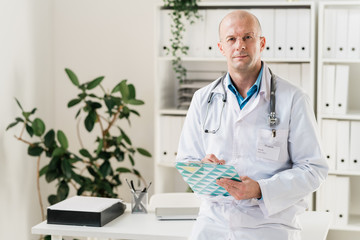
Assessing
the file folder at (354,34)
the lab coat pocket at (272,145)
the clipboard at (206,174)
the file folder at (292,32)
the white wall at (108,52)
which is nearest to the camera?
the clipboard at (206,174)

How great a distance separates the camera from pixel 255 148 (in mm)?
2564

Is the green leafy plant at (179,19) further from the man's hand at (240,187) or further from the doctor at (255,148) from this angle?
the man's hand at (240,187)

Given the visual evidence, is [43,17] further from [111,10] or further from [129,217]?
[129,217]

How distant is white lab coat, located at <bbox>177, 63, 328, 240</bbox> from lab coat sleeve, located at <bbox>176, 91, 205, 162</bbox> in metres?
0.12

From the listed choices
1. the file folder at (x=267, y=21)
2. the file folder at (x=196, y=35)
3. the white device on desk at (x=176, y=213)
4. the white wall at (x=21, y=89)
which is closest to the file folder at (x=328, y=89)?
the file folder at (x=267, y=21)

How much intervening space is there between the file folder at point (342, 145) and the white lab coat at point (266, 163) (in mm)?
1434

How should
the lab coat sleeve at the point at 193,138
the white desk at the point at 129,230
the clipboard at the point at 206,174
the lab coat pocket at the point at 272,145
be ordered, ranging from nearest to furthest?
the clipboard at the point at 206,174 → the lab coat pocket at the point at 272,145 → the white desk at the point at 129,230 → the lab coat sleeve at the point at 193,138

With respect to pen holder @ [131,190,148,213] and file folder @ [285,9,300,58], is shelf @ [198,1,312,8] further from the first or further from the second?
pen holder @ [131,190,148,213]

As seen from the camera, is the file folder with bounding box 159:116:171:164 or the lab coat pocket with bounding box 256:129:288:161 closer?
the lab coat pocket with bounding box 256:129:288:161

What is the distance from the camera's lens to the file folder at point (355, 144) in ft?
12.9

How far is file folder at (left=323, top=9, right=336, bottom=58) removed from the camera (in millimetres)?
3895

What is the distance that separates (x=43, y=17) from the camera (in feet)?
15.2

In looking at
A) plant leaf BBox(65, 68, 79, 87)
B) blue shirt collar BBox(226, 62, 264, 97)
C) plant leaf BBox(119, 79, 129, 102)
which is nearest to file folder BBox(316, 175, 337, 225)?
plant leaf BBox(119, 79, 129, 102)

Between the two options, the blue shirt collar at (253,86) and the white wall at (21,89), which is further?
the white wall at (21,89)
